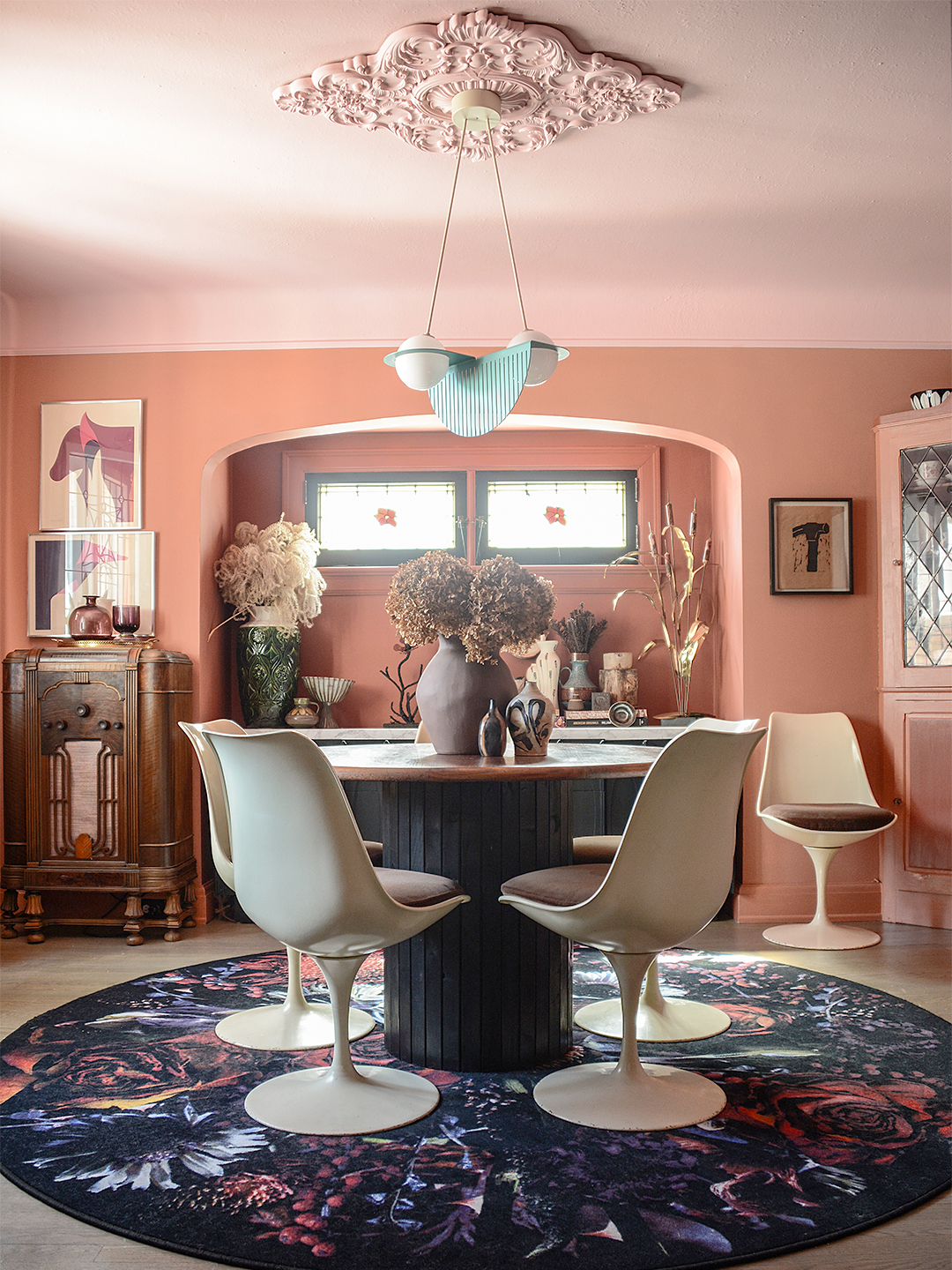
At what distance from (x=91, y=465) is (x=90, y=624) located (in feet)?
2.53

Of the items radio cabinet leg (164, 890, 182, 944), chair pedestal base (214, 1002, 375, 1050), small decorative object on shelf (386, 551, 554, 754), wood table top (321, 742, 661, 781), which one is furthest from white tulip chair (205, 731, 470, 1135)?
radio cabinet leg (164, 890, 182, 944)

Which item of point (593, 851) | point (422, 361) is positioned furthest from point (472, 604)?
point (593, 851)

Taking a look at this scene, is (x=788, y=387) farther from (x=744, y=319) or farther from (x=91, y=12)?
(x=91, y=12)

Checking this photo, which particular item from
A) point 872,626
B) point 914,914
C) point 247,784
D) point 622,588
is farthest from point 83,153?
point 914,914

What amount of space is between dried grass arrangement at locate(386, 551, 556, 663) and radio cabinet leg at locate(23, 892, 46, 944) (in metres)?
2.36

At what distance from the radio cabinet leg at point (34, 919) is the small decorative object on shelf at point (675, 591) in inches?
117

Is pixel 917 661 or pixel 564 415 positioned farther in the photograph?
pixel 564 415

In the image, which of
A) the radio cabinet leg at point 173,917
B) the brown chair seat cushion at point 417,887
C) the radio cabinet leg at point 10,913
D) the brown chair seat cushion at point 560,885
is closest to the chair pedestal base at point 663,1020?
the brown chair seat cushion at point 560,885

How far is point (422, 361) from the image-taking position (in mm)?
2863

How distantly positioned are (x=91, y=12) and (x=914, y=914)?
440 centimetres

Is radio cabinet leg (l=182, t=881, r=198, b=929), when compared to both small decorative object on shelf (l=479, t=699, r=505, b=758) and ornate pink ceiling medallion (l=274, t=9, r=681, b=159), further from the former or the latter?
ornate pink ceiling medallion (l=274, t=9, r=681, b=159)

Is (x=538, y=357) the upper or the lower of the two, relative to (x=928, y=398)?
lower

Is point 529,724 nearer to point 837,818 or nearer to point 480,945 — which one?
point 480,945

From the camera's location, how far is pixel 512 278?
4.44 metres
